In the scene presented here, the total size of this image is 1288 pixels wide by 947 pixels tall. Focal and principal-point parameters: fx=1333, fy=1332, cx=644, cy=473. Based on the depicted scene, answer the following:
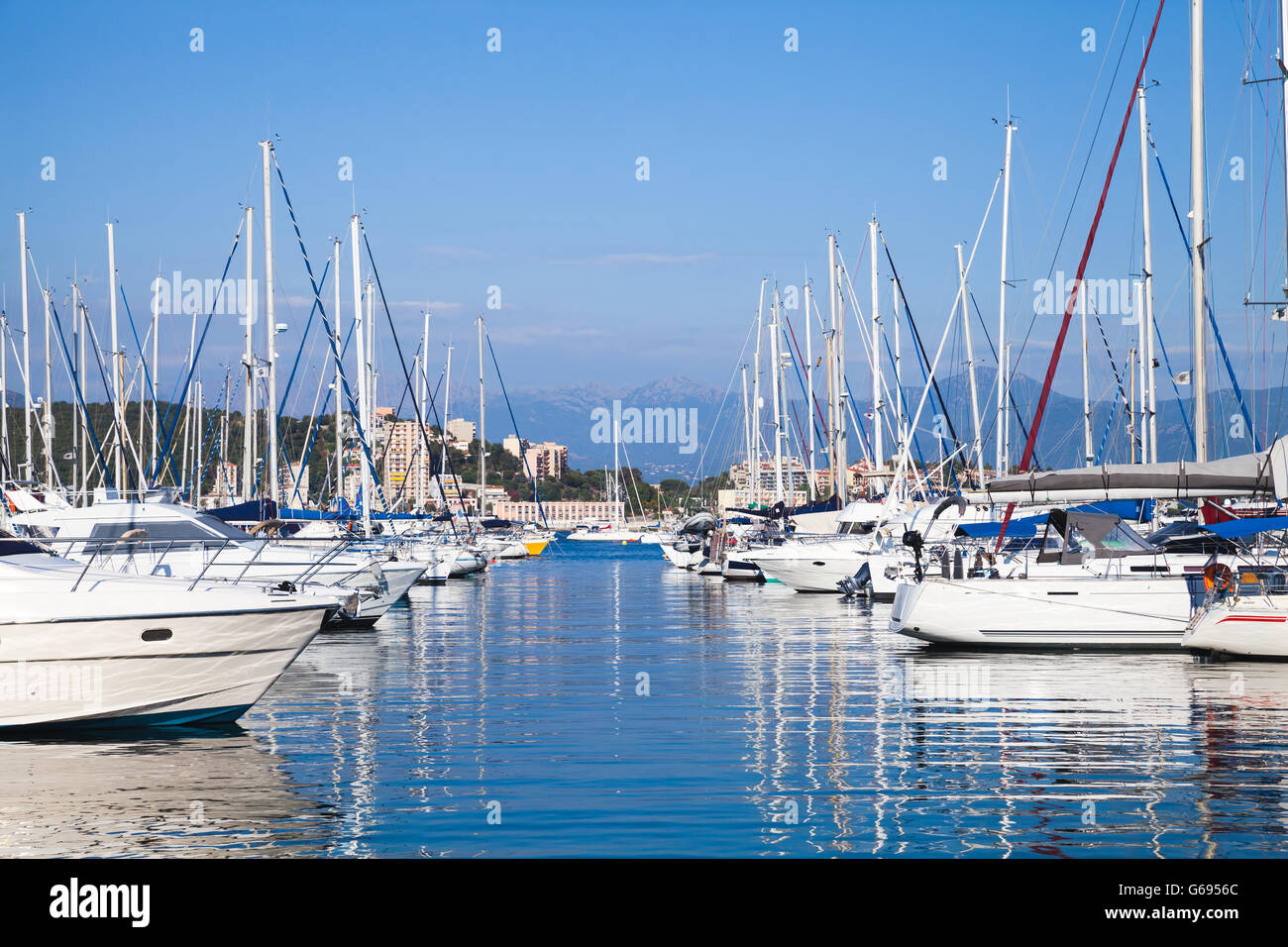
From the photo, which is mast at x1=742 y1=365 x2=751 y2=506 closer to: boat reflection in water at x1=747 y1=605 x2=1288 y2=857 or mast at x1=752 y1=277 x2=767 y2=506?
mast at x1=752 y1=277 x2=767 y2=506

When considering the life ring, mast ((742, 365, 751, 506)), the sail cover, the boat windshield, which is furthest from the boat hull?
mast ((742, 365, 751, 506))

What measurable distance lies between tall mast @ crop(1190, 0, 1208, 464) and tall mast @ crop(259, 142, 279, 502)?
69.3 feet

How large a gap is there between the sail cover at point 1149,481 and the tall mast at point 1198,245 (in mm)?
3374

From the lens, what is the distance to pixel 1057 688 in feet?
54.2

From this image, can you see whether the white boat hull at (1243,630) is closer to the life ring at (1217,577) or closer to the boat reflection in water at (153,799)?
the life ring at (1217,577)

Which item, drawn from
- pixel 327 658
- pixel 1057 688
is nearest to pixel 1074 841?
pixel 1057 688

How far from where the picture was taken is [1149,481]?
19.0m

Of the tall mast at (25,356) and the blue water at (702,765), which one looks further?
the tall mast at (25,356)

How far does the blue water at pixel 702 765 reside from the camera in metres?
8.77

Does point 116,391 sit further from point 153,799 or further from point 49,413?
point 153,799

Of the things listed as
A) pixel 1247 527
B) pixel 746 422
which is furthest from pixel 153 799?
pixel 746 422

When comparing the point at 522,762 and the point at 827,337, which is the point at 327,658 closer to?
the point at 522,762

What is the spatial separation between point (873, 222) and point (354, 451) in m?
19.8

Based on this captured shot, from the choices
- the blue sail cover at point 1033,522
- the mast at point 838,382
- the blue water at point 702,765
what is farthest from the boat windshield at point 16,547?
the mast at point 838,382
